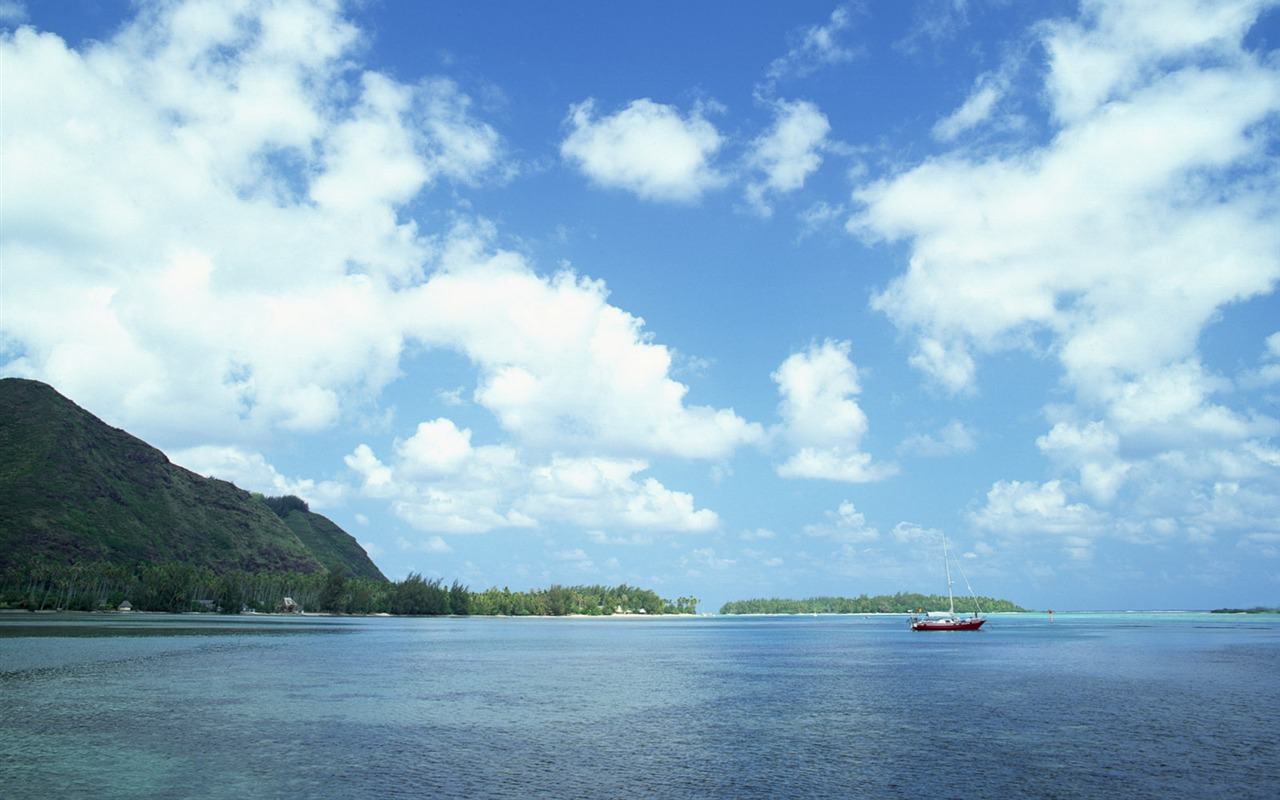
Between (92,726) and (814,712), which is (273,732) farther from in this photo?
(814,712)

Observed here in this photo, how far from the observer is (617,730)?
183 feet

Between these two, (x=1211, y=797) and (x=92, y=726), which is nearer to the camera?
(x=1211, y=797)

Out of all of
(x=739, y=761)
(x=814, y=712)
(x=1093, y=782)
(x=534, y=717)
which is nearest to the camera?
(x=1093, y=782)

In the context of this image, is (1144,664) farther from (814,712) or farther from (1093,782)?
(1093,782)

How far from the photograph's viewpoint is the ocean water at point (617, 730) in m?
39.3

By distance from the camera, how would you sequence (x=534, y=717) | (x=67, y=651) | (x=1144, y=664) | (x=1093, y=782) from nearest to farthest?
(x=1093, y=782) < (x=534, y=717) < (x=67, y=651) < (x=1144, y=664)

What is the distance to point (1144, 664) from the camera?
115 metres

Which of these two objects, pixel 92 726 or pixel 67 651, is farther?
pixel 67 651

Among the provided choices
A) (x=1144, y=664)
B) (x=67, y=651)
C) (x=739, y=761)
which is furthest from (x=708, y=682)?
(x=67, y=651)

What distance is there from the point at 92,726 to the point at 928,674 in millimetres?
85478

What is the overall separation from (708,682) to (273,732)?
164ft

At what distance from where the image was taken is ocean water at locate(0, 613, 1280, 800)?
1549 inches

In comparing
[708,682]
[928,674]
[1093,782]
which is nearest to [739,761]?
[1093,782]

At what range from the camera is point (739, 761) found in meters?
45.5
